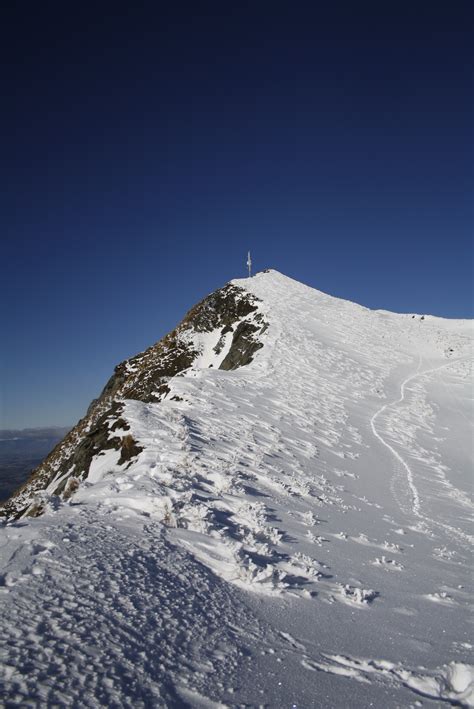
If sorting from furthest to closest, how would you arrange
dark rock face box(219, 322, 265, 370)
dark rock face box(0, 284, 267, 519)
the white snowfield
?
dark rock face box(219, 322, 265, 370) → dark rock face box(0, 284, 267, 519) → the white snowfield

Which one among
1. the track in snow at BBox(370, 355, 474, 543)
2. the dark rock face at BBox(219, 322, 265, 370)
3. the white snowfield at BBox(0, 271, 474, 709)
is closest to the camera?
the white snowfield at BBox(0, 271, 474, 709)

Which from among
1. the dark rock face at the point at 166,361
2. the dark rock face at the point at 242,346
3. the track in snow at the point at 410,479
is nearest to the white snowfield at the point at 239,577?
the track in snow at the point at 410,479

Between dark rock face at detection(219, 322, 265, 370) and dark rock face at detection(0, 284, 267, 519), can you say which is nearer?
dark rock face at detection(0, 284, 267, 519)

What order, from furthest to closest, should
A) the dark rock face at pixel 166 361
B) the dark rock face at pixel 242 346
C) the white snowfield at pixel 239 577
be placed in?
the dark rock face at pixel 242 346 < the dark rock face at pixel 166 361 < the white snowfield at pixel 239 577

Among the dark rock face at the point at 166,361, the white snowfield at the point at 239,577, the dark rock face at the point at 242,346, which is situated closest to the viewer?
the white snowfield at the point at 239,577

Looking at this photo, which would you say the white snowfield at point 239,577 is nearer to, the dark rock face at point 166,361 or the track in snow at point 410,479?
the track in snow at point 410,479

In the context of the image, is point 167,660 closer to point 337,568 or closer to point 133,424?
point 337,568

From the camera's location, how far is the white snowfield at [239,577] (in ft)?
10.5

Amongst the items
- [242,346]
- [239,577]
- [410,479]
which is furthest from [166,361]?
Answer: [239,577]

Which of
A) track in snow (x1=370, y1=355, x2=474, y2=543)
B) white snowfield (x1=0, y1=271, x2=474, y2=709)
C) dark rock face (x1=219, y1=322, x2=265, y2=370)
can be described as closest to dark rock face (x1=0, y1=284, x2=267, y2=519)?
dark rock face (x1=219, y1=322, x2=265, y2=370)

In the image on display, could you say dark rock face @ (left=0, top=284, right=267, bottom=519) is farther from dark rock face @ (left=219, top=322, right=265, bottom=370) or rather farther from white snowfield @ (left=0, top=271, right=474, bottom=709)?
white snowfield @ (left=0, top=271, right=474, bottom=709)

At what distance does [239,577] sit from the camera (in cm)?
521

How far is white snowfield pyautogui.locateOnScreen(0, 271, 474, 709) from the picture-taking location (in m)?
3.20

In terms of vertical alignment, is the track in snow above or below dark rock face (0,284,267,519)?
below
